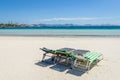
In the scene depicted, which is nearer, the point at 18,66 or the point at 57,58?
the point at 18,66

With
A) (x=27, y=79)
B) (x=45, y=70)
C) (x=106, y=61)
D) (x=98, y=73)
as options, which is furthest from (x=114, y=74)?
(x=27, y=79)

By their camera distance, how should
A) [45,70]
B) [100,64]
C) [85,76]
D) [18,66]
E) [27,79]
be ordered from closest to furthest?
1. [27,79]
2. [85,76]
3. [45,70]
4. [18,66]
5. [100,64]

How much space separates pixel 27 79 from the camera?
16.1 feet

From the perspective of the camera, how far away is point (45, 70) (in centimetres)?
577

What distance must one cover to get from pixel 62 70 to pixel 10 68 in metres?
1.91

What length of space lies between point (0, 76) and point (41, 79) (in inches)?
52.1

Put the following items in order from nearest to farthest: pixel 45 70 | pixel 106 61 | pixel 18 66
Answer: pixel 45 70
pixel 18 66
pixel 106 61

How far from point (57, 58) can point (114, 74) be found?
7.90 ft

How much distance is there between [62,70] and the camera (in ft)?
19.0

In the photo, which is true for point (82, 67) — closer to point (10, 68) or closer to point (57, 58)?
point (57, 58)

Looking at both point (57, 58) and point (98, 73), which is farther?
point (57, 58)

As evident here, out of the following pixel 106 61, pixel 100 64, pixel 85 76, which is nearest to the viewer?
pixel 85 76

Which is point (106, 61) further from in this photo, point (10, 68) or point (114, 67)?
point (10, 68)

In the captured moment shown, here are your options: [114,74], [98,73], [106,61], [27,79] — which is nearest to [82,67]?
[98,73]
